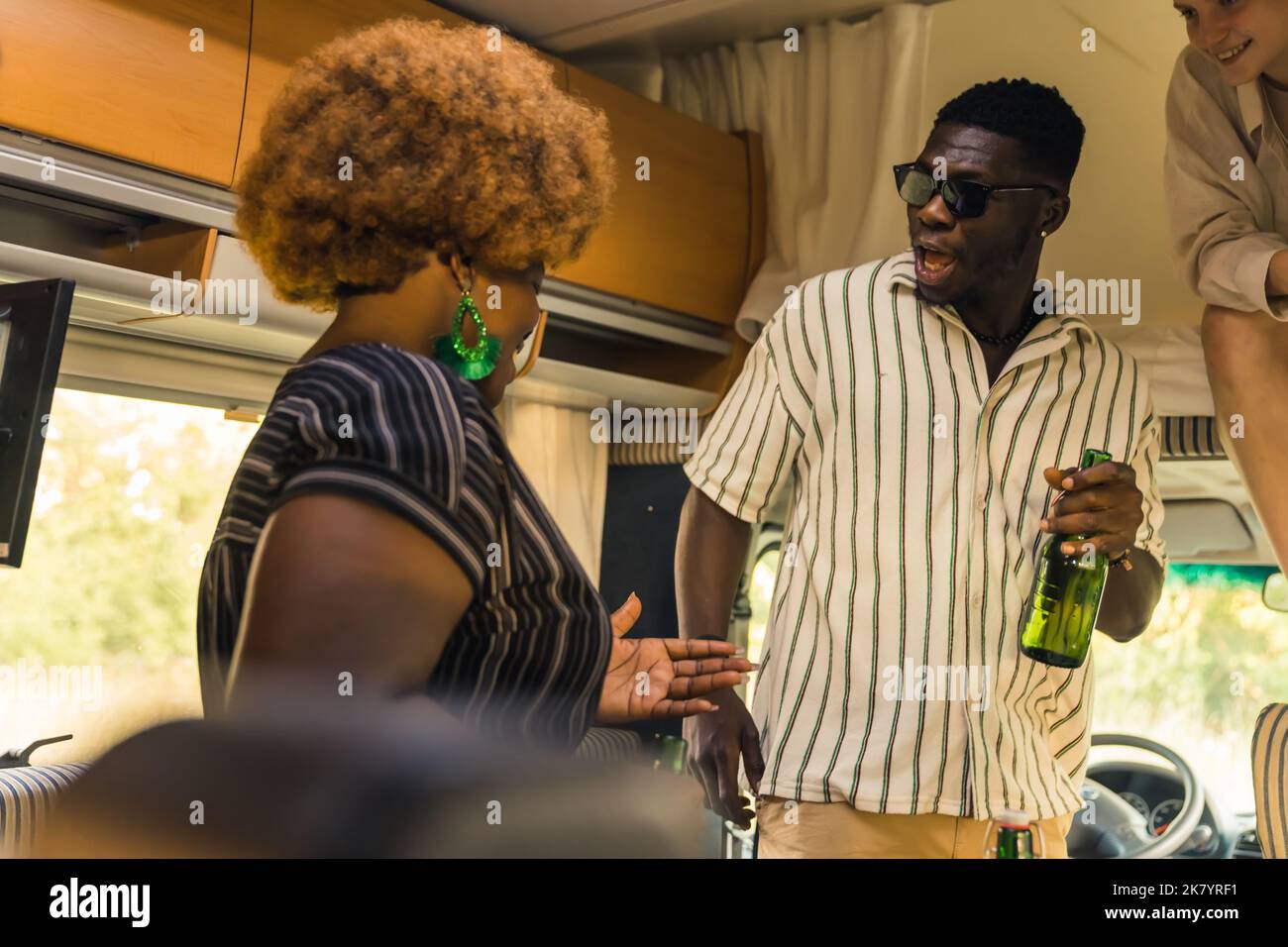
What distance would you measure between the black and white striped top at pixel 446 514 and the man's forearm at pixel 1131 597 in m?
0.59

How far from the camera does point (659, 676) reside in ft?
3.19

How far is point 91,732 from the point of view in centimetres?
118

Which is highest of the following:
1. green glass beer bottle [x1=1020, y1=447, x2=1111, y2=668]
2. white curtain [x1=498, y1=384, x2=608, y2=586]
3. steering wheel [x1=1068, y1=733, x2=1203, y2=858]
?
white curtain [x1=498, y1=384, x2=608, y2=586]

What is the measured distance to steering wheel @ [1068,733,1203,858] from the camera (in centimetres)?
123

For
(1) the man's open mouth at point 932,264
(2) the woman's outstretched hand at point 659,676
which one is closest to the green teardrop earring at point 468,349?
(2) the woman's outstretched hand at point 659,676

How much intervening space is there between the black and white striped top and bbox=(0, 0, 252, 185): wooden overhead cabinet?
650 mm

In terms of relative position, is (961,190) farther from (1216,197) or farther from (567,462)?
(567,462)

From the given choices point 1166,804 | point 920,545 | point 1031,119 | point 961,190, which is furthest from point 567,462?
point 1166,804

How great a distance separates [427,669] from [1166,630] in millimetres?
827

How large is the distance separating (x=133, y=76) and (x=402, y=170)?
64 cm

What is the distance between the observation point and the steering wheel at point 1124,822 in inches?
48.5

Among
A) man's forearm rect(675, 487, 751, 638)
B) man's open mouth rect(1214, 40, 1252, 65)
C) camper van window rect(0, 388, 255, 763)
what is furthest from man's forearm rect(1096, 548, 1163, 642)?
camper van window rect(0, 388, 255, 763)

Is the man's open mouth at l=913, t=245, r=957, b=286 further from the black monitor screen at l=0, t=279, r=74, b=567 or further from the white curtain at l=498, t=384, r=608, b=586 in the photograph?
the black monitor screen at l=0, t=279, r=74, b=567
